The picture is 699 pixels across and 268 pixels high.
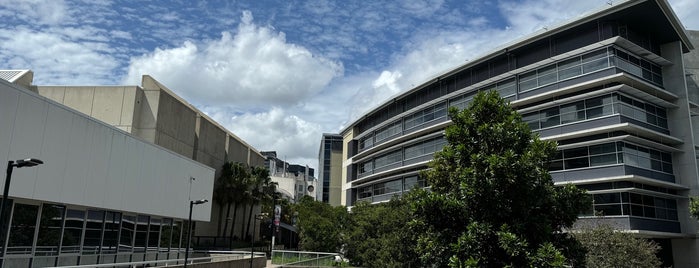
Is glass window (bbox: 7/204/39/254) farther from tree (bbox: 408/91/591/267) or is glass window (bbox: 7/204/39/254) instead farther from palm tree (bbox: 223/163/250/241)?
palm tree (bbox: 223/163/250/241)

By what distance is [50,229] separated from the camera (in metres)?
20.0

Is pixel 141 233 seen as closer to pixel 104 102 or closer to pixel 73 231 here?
pixel 73 231

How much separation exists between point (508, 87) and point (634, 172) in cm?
1393

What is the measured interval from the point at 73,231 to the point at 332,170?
8091cm

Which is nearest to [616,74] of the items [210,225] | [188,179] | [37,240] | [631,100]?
[631,100]

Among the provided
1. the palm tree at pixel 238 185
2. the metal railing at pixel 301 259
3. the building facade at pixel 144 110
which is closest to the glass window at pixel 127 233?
the building facade at pixel 144 110

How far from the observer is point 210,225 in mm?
55906

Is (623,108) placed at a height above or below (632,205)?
above

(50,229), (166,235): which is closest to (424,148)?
(166,235)

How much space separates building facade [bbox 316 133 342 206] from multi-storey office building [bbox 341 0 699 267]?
190 feet

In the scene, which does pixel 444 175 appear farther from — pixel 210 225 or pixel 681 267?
pixel 210 225

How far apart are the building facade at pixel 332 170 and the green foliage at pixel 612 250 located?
75218 millimetres

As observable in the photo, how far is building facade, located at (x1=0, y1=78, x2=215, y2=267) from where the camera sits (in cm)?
1714

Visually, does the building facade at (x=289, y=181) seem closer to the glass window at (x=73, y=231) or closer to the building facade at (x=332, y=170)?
the building facade at (x=332, y=170)
